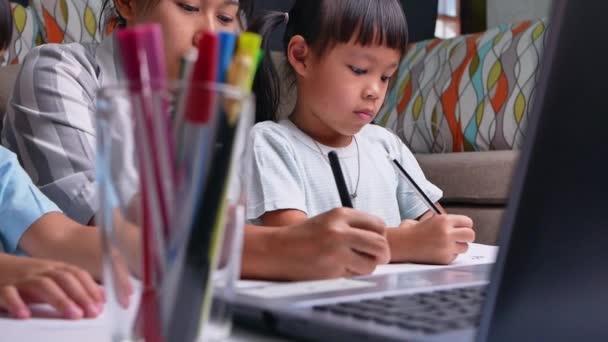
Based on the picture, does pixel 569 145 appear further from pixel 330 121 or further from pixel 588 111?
pixel 330 121

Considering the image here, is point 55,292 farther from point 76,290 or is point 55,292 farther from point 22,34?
point 22,34

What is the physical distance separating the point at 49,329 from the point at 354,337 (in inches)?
7.7

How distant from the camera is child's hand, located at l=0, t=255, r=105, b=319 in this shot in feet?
1.52

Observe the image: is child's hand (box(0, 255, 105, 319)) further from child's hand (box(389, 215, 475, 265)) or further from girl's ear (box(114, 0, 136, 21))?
girl's ear (box(114, 0, 136, 21))

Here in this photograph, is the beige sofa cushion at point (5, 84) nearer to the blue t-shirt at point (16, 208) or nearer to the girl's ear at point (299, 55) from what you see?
the girl's ear at point (299, 55)

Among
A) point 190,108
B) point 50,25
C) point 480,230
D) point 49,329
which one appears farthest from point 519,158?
point 50,25

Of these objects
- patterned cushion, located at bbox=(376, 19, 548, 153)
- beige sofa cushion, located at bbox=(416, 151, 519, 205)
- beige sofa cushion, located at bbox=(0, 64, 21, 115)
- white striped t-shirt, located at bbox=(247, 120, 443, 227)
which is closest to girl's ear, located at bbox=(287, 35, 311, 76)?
white striped t-shirt, located at bbox=(247, 120, 443, 227)

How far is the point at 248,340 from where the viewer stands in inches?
16.1

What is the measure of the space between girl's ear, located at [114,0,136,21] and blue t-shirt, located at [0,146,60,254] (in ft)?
1.40

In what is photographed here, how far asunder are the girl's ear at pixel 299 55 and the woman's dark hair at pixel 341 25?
0.01 metres

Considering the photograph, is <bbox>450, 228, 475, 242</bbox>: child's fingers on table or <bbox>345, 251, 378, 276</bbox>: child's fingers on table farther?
<bbox>450, 228, 475, 242</bbox>: child's fingers on table

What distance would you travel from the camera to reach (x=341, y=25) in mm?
1261

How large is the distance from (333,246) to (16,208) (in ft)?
1.16

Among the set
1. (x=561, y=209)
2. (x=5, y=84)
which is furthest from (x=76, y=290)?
(x=5, y=84)
